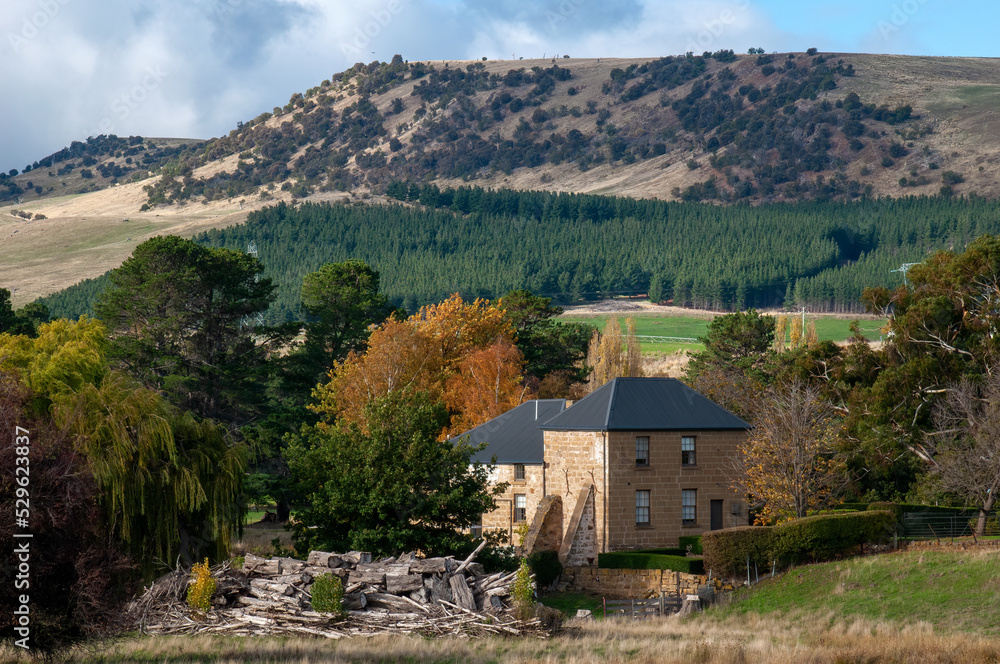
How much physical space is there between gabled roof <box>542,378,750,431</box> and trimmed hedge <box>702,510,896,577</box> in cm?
758

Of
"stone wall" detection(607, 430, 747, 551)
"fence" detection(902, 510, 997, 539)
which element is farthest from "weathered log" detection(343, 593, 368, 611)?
"fence" detection(902, 510, 997, 539)

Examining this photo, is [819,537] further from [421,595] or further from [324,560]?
[324,560]

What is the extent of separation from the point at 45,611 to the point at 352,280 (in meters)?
62.4

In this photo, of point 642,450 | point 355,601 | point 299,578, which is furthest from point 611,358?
point 355,601

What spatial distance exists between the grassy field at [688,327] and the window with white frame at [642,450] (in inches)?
3915

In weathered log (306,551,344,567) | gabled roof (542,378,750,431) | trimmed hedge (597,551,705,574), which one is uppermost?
gabled roof (542,378,750,431)

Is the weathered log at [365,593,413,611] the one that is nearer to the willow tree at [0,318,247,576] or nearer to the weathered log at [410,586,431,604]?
the weathered log at [410,586,431,604]

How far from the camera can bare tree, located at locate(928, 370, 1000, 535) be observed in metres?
45.4

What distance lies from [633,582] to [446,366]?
34924 millimetres

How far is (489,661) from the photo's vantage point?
75.9 ft

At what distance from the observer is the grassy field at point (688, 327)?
153625mm

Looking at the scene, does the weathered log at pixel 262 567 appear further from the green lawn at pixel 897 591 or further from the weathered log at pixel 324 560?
the green lawn at pixel 897 591

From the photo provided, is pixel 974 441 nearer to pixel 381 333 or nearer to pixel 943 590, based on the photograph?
pixel 943 590

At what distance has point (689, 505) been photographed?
4788 centimetres
